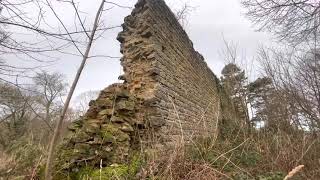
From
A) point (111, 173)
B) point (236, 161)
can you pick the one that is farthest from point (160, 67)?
point (111, 173)

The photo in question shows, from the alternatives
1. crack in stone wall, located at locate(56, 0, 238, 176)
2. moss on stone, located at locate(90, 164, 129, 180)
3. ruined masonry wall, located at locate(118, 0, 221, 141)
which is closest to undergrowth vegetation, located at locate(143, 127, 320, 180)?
crack in stone wall, located at locate(56, 0, 238, 176)

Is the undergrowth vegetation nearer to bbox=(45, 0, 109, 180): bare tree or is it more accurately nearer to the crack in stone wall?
the crack in stone wall

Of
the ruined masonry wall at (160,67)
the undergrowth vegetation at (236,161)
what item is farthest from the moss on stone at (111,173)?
the ruined masonry wall at (160,67)

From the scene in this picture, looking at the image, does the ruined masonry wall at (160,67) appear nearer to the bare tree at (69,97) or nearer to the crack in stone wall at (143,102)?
the crack in stone wall at (143,102)

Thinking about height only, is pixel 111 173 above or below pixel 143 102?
below

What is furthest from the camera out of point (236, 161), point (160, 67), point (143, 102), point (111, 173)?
point (160, 67)

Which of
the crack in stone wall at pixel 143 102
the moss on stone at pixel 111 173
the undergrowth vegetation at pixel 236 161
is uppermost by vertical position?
the crack in stone wall at pixel 143 102

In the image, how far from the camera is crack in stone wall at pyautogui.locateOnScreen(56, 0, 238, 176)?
490 cm

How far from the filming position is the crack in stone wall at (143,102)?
16.1 ft

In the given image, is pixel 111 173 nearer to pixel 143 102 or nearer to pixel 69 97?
pixel 69 97

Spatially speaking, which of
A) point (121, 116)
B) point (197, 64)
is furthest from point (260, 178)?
point (197, 64)

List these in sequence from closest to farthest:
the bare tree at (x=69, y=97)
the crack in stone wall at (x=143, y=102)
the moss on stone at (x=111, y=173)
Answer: the bare tree at (x=69, y=97)
the moss on stone at (x=111, y=173)
the crack in stone wall at (x=143, y=102)

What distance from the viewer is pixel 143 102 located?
6.32m

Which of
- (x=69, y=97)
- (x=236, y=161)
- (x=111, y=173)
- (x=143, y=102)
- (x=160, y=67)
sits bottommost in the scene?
(x=111, y=173)
